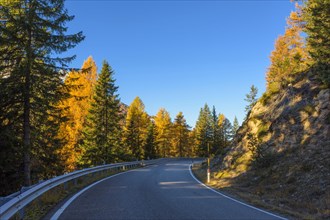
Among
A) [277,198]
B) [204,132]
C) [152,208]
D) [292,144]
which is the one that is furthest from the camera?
[204,132]

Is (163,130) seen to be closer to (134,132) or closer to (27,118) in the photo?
(134,132)

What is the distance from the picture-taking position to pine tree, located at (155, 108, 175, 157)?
67.1 metres

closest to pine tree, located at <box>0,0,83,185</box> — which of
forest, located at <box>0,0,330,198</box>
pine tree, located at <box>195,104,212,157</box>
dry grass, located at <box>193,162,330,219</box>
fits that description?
forest, located at <box>0,0,330,198</box>

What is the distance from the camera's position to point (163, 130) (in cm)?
6738

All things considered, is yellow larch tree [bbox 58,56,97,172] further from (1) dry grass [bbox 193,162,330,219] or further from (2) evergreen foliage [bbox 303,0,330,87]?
(2) evergreen foliage [bbox 303,0,330,87]

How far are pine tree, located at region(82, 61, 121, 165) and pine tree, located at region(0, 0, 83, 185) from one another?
1503 cm

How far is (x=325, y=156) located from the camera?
1401cm

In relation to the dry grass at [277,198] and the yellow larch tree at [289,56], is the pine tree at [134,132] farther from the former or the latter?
the dry grass at [277,198]

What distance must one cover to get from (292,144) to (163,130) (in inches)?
1985

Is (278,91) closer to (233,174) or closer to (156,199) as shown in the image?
(233,174)

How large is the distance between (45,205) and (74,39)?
9095mm

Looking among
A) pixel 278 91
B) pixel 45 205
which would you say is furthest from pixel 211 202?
pixel 278 91

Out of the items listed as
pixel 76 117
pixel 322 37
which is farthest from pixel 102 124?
pixel 322 37

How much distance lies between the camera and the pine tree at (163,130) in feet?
220
